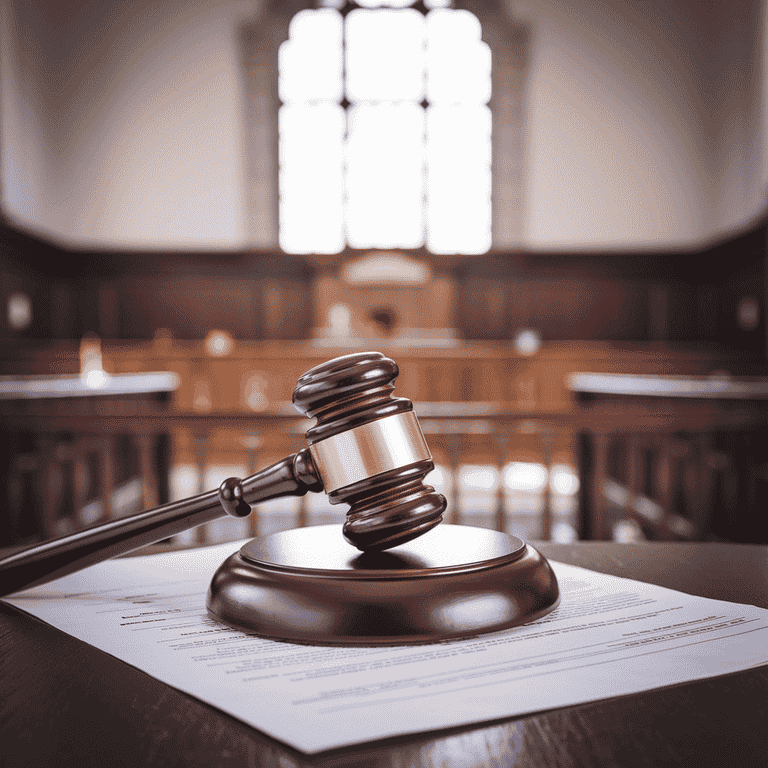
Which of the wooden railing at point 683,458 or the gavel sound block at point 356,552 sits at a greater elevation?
the gavel sound block at point 356,552

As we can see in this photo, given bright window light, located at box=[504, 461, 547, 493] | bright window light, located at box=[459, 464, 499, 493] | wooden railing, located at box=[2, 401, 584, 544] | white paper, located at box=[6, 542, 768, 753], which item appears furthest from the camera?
bright window light, located at box=[504, 461, 547, 493]

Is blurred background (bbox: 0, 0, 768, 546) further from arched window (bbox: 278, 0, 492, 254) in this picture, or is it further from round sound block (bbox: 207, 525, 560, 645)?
round sound block (bbox: 207, 525, 560, 645)

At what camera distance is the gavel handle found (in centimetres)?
50

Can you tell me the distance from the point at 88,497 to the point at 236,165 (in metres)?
5.92

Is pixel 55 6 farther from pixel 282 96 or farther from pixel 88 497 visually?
pixel 88 497

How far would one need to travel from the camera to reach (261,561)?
47 cm

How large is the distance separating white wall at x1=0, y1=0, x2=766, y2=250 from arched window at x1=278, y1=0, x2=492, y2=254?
63cm

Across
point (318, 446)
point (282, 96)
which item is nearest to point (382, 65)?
point (282, 96)

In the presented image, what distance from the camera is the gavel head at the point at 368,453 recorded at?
0.46 meters

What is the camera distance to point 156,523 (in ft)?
1.64

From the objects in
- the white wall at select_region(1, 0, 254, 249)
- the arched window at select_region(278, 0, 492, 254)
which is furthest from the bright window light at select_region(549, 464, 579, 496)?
the white wall at select_region(1, 0, 254, 249)

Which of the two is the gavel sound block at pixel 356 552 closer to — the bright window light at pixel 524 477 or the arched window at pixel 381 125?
the bright window light at pixel 524 477

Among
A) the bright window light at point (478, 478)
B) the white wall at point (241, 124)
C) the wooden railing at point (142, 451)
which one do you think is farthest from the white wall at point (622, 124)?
the wooden railing at point (142, 451)

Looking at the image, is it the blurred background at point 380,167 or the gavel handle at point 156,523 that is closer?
the gavel handle at point 156,523
